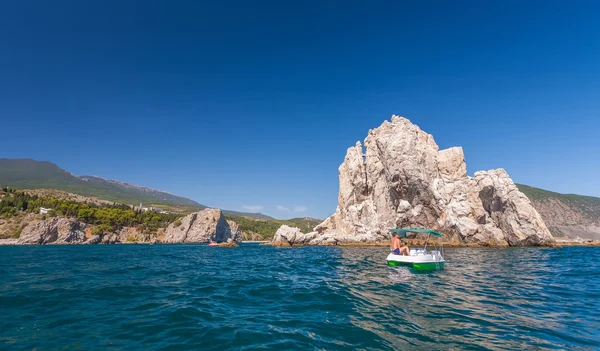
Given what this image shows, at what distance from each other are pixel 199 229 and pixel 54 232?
6157 centimetres

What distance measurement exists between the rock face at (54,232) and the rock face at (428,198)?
3702 inches

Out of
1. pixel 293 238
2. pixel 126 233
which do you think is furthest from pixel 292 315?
pixel 126 233

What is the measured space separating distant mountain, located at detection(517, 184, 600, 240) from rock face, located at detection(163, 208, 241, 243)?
167 meters

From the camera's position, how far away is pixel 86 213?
387ft

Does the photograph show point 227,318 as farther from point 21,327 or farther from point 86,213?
point 86,213

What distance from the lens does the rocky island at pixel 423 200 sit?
202 ft

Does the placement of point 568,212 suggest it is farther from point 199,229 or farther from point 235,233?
point 199,229

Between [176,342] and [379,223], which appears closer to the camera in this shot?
[176,342]

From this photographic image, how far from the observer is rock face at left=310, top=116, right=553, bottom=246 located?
61.6 metres

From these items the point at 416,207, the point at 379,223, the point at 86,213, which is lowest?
the point at 86,213

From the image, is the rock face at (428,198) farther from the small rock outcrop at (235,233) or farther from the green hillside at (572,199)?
the green hillside at (572,199)

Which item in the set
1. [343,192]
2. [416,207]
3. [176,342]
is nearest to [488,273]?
[176,342]

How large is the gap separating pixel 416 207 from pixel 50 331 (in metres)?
70.0

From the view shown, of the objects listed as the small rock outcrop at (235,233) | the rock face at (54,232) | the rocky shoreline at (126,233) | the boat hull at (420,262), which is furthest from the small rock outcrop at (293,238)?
the small rock outcrop at (235,233)
